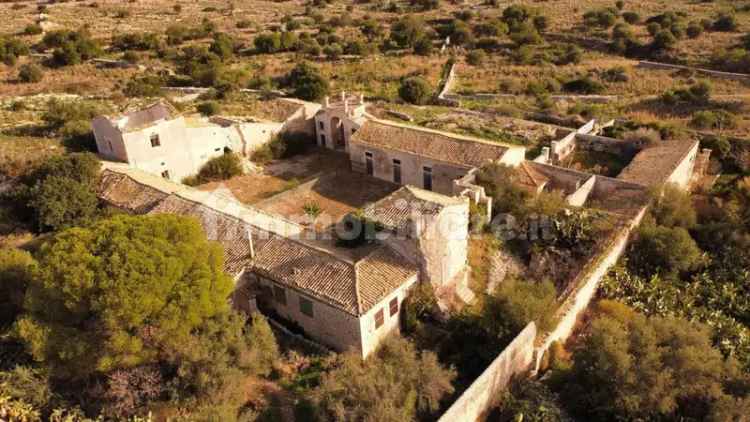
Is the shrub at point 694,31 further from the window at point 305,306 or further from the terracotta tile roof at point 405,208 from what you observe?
the window at point 305,306

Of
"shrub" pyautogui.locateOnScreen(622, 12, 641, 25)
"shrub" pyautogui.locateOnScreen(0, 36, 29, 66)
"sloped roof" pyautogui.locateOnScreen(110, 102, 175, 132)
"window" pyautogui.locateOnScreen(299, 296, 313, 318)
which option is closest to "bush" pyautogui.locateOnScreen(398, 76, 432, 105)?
"sloped roof" pyautogui.locateOnScreen(110, 102, 175, 132)

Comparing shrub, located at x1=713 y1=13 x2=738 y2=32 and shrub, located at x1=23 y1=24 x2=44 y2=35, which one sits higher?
shrub, located at x1=23 y1=24 x2=44 y2=35

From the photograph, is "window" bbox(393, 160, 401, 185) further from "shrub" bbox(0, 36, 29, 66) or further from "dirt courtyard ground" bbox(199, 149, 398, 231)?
"shrub" bbox(0, 36, 29, 66)

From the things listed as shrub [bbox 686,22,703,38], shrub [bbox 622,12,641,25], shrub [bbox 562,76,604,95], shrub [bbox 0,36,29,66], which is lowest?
shrub [bbox 562,76,604,95]

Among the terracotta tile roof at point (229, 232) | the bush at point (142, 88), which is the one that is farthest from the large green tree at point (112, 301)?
the bush at point (142, 88)

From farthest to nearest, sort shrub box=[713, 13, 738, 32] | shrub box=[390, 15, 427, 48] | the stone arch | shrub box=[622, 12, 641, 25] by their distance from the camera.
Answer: shrub box=[622, 12, 641, 25], shrub box=[390, 15, 427, 48], shrub box=[713, 13, 738, 32], the stone arch

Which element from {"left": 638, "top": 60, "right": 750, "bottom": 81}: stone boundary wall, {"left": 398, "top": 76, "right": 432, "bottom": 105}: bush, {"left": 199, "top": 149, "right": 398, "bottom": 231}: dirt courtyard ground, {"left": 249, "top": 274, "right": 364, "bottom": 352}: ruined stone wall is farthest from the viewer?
{"left": 638, "top": 60, "right": 750, "bottom": 81}: stone boundary wall

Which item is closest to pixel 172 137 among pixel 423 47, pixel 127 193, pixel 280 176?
pixel 127 193

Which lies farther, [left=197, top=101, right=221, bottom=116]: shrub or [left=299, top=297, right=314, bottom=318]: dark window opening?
[left=197, top=101, right=221, bottom=116]: shrub

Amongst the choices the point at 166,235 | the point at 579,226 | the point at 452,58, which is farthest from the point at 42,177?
the point at 452,58
